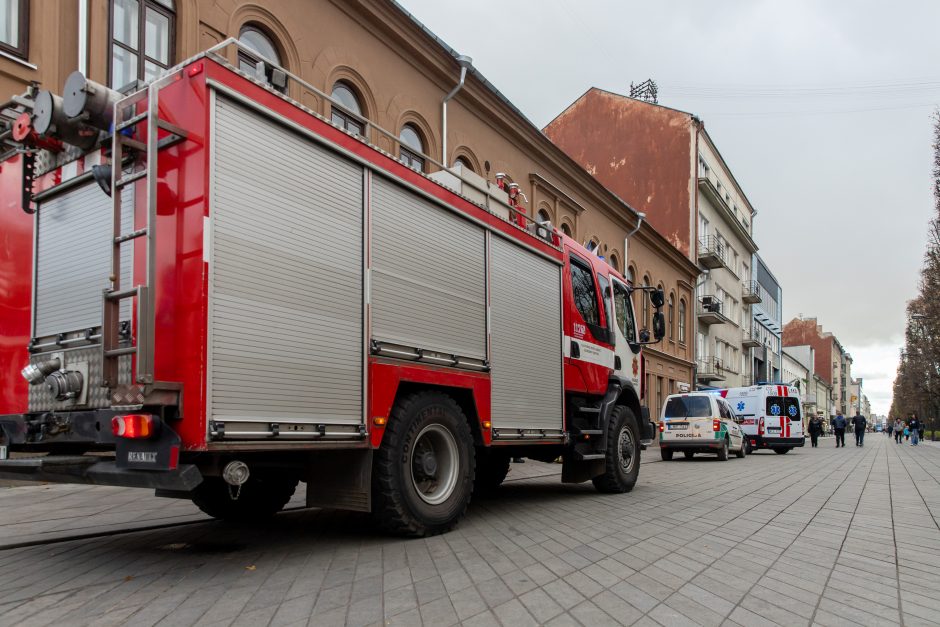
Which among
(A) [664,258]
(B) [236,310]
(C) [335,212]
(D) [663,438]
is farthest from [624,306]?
(A) [664,258]

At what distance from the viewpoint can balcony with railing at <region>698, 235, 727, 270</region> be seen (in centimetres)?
4219

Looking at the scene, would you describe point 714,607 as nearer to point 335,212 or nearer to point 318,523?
point 335,212

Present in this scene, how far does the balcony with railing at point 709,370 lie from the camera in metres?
43.1

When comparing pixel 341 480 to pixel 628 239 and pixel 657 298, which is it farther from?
pixel 628 239

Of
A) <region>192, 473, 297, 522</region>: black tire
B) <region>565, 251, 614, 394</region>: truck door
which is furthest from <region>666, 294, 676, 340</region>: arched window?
<region>192, 473, 297, 522</region>: black tire

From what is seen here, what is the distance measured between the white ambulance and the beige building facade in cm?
755

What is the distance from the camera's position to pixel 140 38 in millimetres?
11109

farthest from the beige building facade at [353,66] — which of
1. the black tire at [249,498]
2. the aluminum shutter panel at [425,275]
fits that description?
the black tire at [249,498]

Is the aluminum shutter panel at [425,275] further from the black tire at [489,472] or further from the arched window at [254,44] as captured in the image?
the arched window at [254,44]

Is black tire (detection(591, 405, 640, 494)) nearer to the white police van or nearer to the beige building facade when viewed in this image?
the beige building facade

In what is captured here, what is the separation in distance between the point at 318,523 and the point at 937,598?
497 cm

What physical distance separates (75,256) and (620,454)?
269 inches

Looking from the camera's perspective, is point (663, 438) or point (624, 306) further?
point (663, 438)

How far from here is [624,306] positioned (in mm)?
10758
